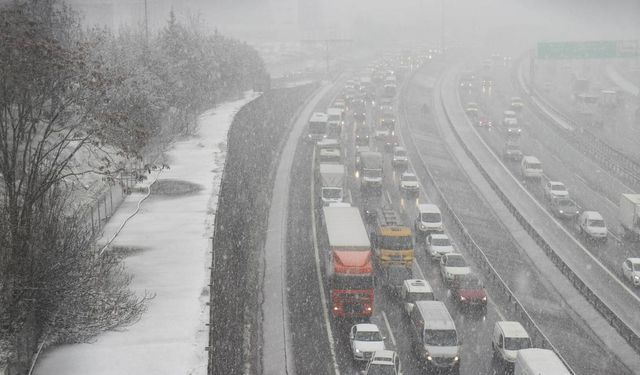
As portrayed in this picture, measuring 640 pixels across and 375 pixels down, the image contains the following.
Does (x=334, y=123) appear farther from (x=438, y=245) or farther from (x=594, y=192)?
(x=438, y=245)

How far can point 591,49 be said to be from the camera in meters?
87.6

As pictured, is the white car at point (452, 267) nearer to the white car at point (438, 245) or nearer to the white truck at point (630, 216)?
the white car at point (438, 245)

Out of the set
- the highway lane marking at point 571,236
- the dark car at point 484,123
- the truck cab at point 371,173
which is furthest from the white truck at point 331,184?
the dark car at point 484,123

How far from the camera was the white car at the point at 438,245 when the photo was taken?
38.5m

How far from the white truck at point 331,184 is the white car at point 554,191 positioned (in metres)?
12.9

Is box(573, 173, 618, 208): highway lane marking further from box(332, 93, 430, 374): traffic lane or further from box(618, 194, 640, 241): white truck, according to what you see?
box(332, 93, 430, 374): traffic lane

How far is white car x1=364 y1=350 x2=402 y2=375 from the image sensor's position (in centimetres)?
2530

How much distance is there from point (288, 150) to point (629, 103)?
161 feet

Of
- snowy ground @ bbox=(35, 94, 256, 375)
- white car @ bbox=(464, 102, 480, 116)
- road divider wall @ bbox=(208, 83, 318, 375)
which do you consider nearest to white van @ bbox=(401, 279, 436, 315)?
road divider wall @ bbox=(208, 83, 318, 375)

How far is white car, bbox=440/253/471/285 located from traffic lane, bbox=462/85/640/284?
26.6ft

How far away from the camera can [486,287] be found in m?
35.7

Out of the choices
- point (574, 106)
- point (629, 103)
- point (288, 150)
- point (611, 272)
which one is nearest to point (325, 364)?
point (611, 272)

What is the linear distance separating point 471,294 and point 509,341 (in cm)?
525

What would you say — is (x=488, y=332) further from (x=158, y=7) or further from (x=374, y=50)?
(x=374, y=50)
